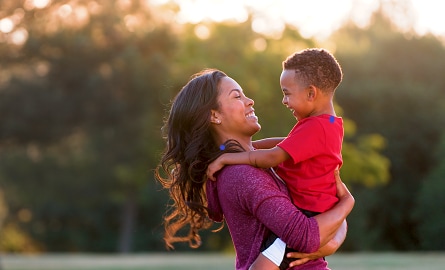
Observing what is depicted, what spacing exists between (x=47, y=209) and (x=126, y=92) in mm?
24531

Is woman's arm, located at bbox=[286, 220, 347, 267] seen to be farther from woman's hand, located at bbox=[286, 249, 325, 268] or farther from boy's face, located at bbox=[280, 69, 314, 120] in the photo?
boy's face, located at bbox=[280, 69, 314, 120]

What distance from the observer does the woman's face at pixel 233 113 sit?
12.5 ft

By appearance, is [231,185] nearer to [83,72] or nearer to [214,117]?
[214,117]

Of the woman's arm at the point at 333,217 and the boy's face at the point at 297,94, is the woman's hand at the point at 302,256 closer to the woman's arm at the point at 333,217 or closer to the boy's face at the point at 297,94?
the woman's arm at the point at 333,217

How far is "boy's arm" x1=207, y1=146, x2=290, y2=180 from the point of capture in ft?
11.8

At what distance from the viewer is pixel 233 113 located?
12.5 ft

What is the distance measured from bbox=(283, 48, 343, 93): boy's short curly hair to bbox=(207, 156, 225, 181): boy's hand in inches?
17.6

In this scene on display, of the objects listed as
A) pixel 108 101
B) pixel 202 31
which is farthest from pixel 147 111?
pixel 202 31

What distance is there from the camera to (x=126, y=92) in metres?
20.0

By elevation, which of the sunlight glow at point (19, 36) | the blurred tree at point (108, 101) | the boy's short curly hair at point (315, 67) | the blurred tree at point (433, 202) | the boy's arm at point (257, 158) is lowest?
the blurred tree at point (433, 202)

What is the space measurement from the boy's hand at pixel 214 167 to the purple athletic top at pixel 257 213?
23 mm

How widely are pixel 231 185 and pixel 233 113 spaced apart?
358mm

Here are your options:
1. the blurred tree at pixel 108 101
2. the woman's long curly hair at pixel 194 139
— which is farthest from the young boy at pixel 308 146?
the blurred tree at pixel 108 101

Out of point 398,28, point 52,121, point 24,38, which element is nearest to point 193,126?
point 24,38
